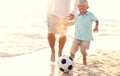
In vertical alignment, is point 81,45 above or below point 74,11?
below

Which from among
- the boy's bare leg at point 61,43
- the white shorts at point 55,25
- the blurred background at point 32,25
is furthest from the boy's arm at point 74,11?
the blurred background at point 32,25

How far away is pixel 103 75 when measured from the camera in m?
5.77

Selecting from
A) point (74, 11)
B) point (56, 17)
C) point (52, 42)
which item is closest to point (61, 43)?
point (52, 42)

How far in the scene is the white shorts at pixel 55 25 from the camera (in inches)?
269

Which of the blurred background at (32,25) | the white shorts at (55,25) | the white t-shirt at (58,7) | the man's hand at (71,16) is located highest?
the white t-shirt at (58,7)

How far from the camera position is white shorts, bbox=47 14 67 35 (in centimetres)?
684

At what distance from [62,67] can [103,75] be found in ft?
2.42

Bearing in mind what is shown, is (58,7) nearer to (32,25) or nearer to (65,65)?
(65,65)

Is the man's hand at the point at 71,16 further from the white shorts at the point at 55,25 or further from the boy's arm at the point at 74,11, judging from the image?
the white shorts at the point at 55,25

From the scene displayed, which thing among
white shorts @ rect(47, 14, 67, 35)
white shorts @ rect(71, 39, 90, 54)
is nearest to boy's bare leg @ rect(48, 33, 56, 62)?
white shorts @ rect(47, 14, 67, 35)

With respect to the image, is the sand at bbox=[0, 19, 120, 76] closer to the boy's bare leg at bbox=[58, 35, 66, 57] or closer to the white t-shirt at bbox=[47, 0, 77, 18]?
the boy's bare leg at bbox=[58, 35, 66, 57]

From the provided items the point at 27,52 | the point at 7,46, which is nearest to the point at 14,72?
the point at 27,52

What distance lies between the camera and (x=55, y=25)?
6.86 metres

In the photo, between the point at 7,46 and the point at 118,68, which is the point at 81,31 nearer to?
the point at 118,68
